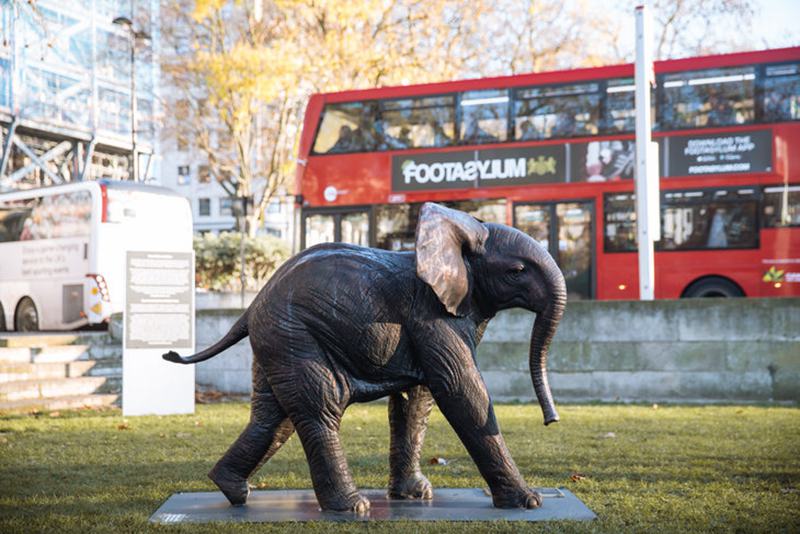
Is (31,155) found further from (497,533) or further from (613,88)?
(497,533)

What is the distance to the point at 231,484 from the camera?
16.4ft

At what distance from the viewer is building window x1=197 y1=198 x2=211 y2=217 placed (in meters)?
66.8

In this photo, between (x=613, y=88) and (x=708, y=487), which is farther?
(x=613, y=88)

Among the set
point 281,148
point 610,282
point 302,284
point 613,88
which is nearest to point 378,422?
point 302,284

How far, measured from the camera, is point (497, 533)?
4301 millimetres

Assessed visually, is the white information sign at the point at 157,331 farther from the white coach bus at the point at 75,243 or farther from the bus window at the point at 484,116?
the bus window at the point at 484,116

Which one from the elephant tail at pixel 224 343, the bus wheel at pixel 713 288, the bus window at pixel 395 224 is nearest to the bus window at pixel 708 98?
the bus wheel at pixel 713 288

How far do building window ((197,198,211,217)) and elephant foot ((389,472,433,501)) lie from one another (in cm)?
6330

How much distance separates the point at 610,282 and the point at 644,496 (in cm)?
1216

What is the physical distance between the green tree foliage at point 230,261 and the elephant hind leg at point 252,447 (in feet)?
68.0

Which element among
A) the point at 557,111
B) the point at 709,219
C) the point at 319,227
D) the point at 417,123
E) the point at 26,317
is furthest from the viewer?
the point at 319,227

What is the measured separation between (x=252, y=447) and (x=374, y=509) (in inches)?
29.6

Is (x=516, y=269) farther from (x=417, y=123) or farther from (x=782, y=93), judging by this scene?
(x=417, y=123)

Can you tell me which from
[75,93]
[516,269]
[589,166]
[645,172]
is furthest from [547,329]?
[75,93]
